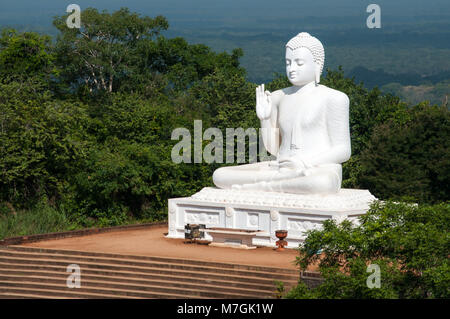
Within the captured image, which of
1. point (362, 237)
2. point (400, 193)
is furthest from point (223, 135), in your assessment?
point (362, 237)

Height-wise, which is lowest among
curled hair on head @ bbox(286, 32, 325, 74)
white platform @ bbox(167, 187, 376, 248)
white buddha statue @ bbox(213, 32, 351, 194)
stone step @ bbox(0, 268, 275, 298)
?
stone step @ bbox(0, 268, 275, 298)

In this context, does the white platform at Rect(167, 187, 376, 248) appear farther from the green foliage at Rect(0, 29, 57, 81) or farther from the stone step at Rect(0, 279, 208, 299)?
the green foliage at Rect(0, 29, 57, 81)

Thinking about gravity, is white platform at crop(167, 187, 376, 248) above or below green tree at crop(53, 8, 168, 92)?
below

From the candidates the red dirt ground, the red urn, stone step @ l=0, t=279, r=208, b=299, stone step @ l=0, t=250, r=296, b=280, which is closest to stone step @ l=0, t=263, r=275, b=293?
stone step @ l=0, t=250, r=296, b=280

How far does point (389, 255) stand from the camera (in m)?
17.0

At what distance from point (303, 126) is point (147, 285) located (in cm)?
670

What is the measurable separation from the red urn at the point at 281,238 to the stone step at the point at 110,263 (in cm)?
281

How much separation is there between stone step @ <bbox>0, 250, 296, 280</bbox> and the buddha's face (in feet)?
21.5

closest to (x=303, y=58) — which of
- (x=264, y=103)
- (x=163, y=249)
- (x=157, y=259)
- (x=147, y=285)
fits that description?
(x=264, y=103)

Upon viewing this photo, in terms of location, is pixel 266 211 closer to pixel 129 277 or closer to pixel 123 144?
pixel 129 277

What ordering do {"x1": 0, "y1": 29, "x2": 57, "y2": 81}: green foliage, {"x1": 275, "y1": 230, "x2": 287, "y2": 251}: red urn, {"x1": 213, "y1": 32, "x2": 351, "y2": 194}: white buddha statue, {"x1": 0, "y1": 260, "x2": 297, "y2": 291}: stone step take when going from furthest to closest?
{"x1": 0, "y1": 29, "x2": 57, "y2": 81}: green foliage < {"x1": 213, "y1": 32, "x2": 351, "y2": 194}: white buddha statue < {"x1": 275, "y1": 230, "x2": 287, "y2": 251}: red urn < {"x1": 0, "y1": 260, "x2": 297, "y2": 291}: stone step

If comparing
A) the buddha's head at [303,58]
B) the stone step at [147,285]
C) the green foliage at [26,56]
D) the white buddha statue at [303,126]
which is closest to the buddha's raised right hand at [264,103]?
the white buddha statue at [303,126]

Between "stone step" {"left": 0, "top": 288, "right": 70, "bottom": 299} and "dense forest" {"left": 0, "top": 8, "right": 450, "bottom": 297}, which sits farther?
"dense forest" {"left": 0, "top": 8, "right": 450, "bottom": 297}

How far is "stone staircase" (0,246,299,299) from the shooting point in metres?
18.2
